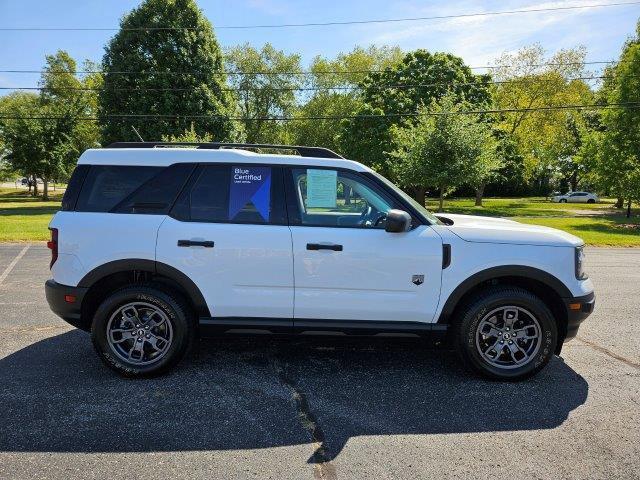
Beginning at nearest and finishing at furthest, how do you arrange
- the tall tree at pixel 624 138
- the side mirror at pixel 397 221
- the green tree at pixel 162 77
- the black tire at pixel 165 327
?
the side mirror at pixel 397 221 → the black tire at pixel 165 327 → the tall tree at pixel 624 138 → the green tree at pixel 162 77

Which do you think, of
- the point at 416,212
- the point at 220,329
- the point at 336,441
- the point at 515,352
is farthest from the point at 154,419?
the point at 515,352

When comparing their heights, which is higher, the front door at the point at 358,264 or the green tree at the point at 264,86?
the green tree at the point at 264,86

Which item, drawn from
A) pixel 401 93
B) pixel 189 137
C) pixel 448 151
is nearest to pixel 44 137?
pixel 189 137

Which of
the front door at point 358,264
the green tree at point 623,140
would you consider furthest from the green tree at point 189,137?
the green tree at point 623,140

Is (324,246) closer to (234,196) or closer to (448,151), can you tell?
(234,196)

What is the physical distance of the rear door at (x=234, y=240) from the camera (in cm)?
396

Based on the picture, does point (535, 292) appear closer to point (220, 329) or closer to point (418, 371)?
point (418, 371)

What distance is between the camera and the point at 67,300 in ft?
13.4

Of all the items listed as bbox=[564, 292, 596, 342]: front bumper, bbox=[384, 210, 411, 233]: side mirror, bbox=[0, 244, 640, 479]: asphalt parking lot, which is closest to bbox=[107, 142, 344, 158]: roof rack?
bbox=[384, 210, 411, 233]: side mirror

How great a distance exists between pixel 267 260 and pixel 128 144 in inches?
68.0

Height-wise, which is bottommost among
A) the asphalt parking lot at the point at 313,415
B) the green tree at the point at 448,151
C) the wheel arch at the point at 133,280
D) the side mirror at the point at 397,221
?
the asphalt parking lot at the point at 313,415

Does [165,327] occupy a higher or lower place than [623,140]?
lower

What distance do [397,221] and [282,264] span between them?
99 cm

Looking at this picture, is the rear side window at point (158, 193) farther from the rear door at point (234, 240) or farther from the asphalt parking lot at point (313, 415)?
the asphalt parking lot at point (313, 415)
